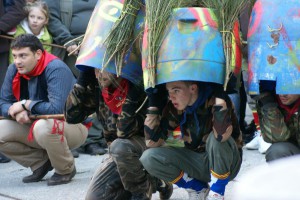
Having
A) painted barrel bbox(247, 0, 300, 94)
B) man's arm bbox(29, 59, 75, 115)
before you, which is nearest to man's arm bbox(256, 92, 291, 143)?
painted barrel bbox(247, 0, 300, 94)

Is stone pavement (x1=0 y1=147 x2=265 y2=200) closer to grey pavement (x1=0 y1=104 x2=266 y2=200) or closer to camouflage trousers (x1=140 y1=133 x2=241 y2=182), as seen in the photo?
grey pavement (x1=0 y1=104 x2=266 y2=200)

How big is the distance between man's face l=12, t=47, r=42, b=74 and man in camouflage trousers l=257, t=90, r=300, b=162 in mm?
2198

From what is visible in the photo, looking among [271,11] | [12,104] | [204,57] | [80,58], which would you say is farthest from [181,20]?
[12,104]

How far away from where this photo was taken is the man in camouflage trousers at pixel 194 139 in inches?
131

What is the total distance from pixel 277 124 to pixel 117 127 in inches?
37.9

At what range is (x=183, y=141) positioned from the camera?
3.71m

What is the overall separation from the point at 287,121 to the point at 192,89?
0.54 metres

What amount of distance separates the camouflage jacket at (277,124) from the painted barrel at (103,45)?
0.74 meters

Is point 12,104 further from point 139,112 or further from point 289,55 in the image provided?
point 289,55

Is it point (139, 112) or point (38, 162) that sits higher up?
point (139, 112)

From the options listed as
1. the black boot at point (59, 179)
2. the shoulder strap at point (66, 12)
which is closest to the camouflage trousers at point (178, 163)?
the black boot at point (59, 179)

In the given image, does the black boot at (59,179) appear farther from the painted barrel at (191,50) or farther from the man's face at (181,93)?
the painted barrel at (191,50)

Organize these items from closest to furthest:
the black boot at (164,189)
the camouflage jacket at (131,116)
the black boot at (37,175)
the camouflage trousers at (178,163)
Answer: the camouflage trousers at (178,163) → the camouflage jacket at (131,116) → the black boot at (164,189) → the black boot at (37,175)

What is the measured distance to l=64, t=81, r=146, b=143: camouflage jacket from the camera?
373 centimetres
